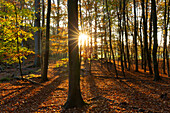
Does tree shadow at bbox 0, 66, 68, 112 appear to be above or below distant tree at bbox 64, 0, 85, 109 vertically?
below

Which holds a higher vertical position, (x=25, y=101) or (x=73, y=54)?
(x=73, y=54)

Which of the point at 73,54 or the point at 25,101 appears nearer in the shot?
the point at 73,54

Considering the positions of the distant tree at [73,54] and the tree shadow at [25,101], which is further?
the tree shadow at [25,101]

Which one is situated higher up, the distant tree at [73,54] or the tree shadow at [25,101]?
the distant tree at [73,54]

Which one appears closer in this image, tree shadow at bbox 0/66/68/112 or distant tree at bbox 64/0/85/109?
distant tree at bbox 64/0/85/109

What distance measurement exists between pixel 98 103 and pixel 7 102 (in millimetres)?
5509

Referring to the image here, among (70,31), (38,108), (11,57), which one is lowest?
(38,108)

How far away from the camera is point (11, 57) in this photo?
31.3ft

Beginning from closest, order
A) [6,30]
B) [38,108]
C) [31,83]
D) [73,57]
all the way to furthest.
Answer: [73,57] → [38,108] → [6,30] → [31,83]

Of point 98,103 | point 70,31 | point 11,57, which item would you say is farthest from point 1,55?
point 98,103

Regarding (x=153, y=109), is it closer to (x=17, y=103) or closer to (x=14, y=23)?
(x=17, y=103)

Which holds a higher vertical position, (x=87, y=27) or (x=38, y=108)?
(x=87, y=27)

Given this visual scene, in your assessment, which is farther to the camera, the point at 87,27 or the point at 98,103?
the point at 87,27

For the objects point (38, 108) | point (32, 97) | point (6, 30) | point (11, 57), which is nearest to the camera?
point (38, 108)
